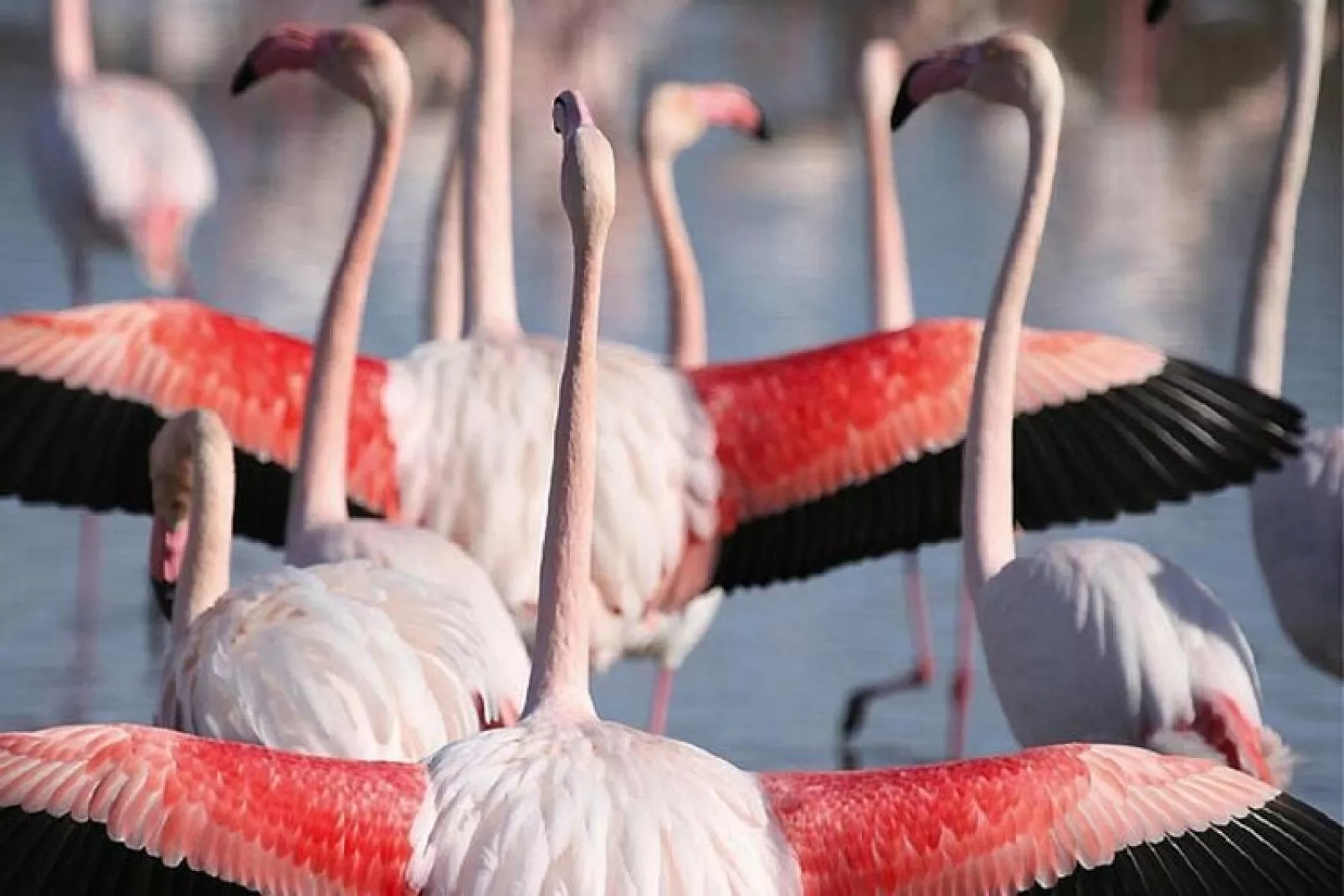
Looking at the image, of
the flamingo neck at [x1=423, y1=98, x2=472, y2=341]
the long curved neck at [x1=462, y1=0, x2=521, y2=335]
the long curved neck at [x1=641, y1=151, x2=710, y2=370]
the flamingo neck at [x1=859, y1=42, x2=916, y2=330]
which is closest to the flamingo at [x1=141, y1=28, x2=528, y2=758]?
the long curved neck at [x1=462, y1=0, x2=521, y2=335]

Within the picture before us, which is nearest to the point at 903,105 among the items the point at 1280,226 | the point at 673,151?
the point at 1280,226

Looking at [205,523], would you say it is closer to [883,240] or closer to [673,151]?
[673,151]

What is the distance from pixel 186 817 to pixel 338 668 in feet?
2.50

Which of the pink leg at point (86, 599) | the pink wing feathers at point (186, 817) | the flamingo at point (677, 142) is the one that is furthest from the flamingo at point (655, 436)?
the pink wing feathers at point (186, 817)

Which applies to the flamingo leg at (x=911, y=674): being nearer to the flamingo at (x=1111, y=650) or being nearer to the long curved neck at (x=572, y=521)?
the flamingo at (x=1111, y=650)

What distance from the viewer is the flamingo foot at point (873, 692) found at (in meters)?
7.38

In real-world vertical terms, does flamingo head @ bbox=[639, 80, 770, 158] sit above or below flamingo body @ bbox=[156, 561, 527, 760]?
above

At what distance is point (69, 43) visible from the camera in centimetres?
1091

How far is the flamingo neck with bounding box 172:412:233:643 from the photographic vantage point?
5152 millimetres

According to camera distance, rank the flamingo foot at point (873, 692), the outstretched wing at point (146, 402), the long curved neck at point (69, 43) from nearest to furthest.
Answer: the outstretched wing at point (146, 402)
the flamingo foot at point (873, 692)
the long curved neck at point (69, 43)

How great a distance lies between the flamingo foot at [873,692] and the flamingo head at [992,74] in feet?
6.70

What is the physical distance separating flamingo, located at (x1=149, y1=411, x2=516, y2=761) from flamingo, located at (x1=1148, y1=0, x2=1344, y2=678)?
188cm

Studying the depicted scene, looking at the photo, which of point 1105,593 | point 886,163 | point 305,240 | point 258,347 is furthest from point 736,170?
point 1105,593

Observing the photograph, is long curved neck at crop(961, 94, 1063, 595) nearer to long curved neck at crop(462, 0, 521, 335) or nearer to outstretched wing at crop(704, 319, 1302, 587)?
outstretched wing at crop(704, 319, 1302, 587)
